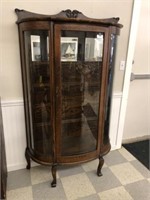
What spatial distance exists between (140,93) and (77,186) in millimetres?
1393

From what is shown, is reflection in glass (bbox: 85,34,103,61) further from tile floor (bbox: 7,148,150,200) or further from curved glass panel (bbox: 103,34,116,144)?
tile floor (bbox: 7,148,150,200)

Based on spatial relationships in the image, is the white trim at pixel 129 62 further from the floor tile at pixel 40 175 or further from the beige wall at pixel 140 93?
the floor tile at pixel 40 175

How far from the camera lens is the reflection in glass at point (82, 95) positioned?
58.7 inches

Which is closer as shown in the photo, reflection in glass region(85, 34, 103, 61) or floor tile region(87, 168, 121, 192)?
reflection in glass region(85, 34, 103, 61)

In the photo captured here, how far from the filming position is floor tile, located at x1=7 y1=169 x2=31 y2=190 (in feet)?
5.62

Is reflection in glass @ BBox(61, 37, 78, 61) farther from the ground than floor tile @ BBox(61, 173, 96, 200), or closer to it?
farther from the ground

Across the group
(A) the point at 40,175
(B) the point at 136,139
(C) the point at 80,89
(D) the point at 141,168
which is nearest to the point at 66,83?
(C) the point at 80,89

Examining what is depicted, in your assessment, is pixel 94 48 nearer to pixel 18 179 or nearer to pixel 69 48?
pixel 69 48

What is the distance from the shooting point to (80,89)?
5.33 ft

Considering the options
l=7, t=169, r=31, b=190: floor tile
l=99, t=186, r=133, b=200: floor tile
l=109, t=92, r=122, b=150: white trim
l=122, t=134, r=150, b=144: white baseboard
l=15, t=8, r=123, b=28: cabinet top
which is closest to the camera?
l=15, t=8, r=123, b=28: cabinet top

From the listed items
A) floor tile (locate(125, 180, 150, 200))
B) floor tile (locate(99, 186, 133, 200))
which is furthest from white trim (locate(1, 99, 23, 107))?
floor tile (locate(125, 180, 150, 200))

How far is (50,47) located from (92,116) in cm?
76

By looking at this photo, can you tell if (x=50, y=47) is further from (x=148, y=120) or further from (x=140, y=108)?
(x=148, y=120)

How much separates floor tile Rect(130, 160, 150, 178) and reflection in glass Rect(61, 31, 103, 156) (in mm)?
663
